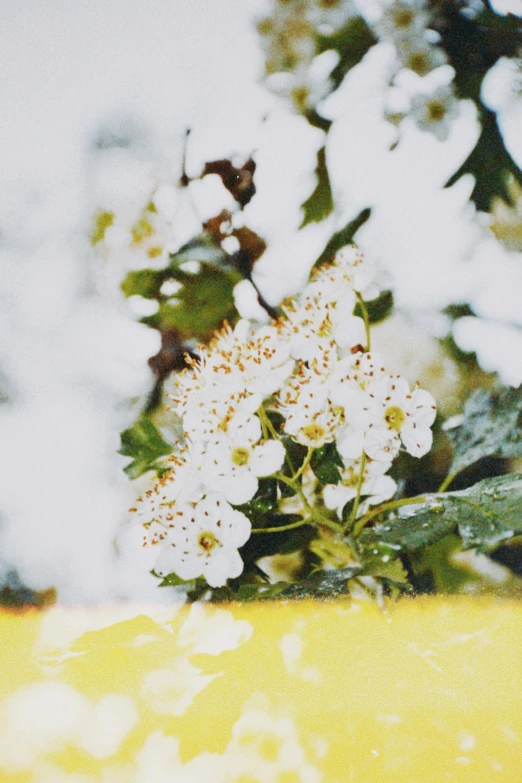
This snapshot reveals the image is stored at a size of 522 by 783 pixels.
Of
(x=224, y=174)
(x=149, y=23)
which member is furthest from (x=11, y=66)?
(x=224, y=174)

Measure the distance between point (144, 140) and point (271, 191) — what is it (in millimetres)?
179

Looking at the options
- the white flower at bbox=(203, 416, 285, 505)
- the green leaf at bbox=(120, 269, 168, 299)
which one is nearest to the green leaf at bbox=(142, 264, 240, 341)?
the green leaf at bbox=(120, 269, 168, 299)

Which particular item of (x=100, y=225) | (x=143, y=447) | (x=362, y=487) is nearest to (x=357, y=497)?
(x=362, y=487)

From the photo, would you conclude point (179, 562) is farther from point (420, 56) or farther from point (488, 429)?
point (420, 56)

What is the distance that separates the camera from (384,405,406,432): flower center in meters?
0.52

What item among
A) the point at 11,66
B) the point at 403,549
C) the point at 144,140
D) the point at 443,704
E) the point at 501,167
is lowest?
the point at 443,704

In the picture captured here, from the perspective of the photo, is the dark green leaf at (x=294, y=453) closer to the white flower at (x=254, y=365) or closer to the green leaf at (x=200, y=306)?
the white flower at (x=254, y=365)

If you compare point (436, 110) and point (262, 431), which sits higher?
point (436, 110)

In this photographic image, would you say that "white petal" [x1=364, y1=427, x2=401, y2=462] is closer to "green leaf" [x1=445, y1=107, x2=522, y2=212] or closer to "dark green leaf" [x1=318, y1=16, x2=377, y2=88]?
"green leaf" [x1=445, y1=107, x2=522, y2=212]

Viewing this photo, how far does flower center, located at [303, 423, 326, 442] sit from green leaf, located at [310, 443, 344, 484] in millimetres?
36

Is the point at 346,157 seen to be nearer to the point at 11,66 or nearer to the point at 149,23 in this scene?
the point at 149,23

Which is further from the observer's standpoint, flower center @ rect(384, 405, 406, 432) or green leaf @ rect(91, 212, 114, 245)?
green leaf @ rect(91, 212, 114, 245)

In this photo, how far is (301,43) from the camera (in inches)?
30.9

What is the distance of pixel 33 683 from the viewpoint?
0.62 meters
